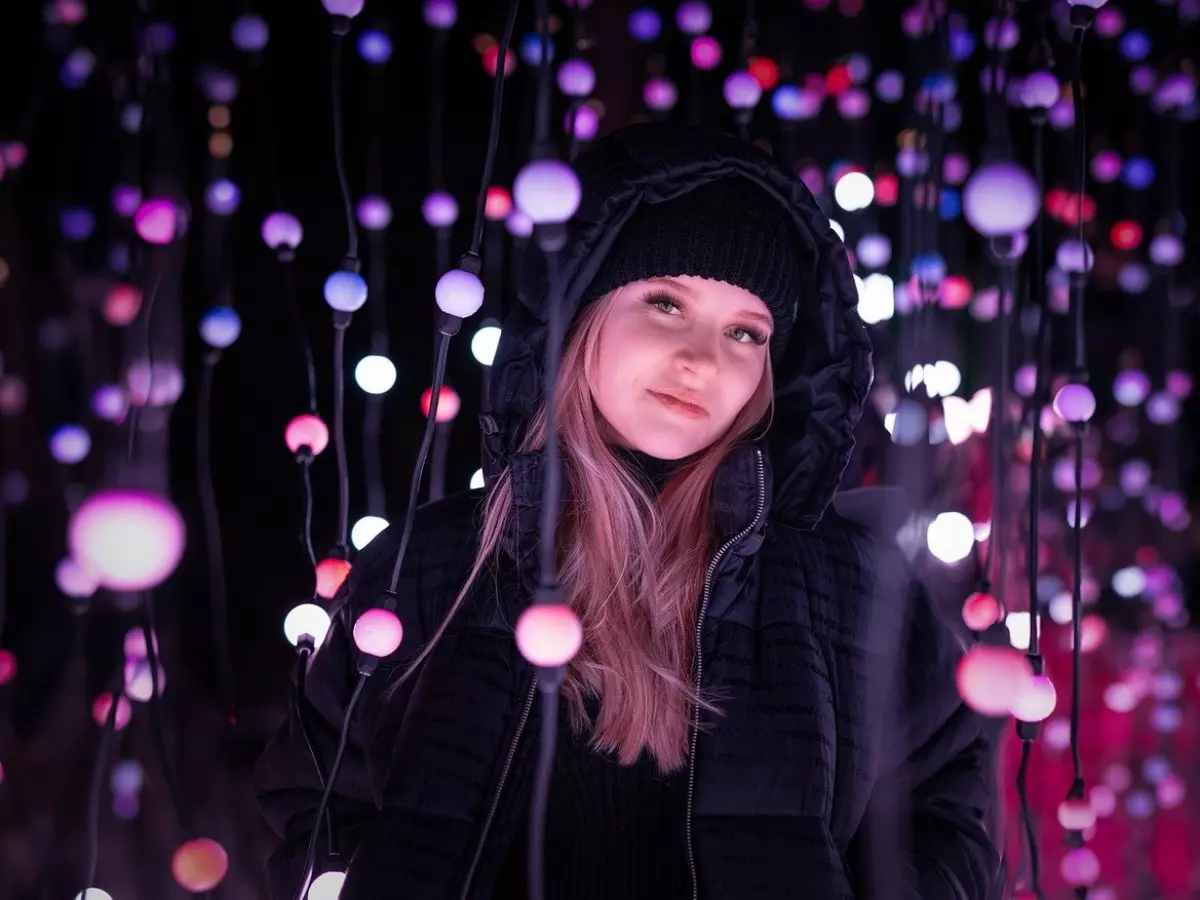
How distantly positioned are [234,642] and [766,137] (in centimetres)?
142

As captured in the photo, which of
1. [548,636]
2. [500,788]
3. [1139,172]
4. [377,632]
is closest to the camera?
[548,636]

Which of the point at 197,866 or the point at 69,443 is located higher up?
the point at 69,443

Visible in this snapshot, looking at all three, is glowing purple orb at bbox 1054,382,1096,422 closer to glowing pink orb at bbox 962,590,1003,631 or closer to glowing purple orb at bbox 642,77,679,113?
glowing pink orb at bbox 962,590,1003,631

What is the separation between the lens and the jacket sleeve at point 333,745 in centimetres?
121

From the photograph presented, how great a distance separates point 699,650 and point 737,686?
7 centimetres

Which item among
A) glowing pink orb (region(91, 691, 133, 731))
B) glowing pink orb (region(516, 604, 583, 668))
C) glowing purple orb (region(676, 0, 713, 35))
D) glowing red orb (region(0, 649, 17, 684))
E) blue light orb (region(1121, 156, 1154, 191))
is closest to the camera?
glowing pink orb (region(516, 604, 583, 668))

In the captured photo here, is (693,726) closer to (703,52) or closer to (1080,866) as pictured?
(1080,866)

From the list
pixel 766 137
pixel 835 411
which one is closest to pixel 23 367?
pixel 835 411

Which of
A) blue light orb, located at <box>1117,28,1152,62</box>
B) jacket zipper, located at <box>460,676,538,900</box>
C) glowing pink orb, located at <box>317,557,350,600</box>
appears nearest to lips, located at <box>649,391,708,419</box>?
jacket zipper, located at <box>460,676,538,900</box>

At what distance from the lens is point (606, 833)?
1.11 meters

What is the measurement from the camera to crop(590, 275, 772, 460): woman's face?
118cm

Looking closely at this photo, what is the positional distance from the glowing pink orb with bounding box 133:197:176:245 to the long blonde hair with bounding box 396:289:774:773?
49 cm

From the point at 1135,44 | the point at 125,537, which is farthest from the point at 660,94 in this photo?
the point at 125,537

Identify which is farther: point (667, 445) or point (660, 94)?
point (660, 94)
